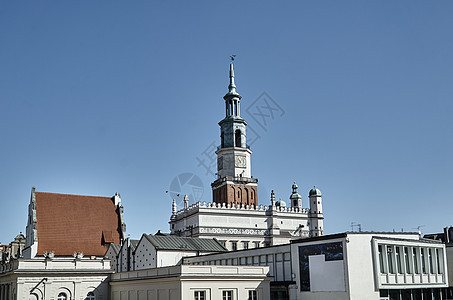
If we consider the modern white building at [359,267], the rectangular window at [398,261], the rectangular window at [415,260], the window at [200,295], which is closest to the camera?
the modern white building at [359,267]

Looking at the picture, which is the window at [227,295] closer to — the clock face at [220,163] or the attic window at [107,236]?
the attic window at [107,236]

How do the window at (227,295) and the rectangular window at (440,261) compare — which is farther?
the rectangular window at (440,261)

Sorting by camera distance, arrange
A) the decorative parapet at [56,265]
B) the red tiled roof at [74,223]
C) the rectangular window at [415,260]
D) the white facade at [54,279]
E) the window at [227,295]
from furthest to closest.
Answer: the red tiled roof at [74,223] → the decorative parapet at [56,265] → the white facade at [54,279] → the rectangular window at [415,260] → the window at [227,295]

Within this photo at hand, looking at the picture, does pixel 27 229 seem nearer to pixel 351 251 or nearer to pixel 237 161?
pixel 237 161

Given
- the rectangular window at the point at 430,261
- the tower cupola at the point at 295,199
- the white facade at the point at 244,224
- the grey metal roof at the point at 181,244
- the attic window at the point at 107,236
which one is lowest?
the rectangular window at the point at 430,261

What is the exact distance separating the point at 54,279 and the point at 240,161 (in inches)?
1866

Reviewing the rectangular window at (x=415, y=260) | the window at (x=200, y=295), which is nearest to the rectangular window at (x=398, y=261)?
the rectangular window at (x=415, y=260)

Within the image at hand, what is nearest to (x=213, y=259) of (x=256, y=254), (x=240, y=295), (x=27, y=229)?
(x=256, y=254)

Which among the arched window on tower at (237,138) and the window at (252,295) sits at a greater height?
the arched window on tower at (237,138)

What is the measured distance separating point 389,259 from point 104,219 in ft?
146

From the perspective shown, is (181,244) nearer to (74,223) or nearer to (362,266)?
(74,223)

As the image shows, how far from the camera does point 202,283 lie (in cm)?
4159

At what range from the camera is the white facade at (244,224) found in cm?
8406

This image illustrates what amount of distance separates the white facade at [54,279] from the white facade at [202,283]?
732 cm
